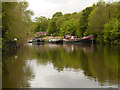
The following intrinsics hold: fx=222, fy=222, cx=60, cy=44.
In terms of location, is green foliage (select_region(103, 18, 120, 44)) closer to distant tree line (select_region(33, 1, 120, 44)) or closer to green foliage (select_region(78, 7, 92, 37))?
distant tree line (select_region(33, 1, 120, 44))

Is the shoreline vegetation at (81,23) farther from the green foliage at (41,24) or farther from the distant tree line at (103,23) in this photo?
the green foliage at (41,24)

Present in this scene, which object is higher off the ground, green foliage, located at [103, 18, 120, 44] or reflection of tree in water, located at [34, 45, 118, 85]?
green foliage, located at [103, 18, 120, 44]

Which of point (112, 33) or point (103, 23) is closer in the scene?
point (112, 33)

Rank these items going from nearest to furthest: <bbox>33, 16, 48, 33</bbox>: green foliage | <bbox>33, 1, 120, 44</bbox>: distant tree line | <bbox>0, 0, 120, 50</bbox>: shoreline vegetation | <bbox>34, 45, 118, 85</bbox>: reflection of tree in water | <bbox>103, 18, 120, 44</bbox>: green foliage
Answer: <bbox>34, 45, 118, 85</bbox>: reflection of tree in water < <bbox>0, 0, 120, 50</bbox>: shoreline vegetation < <bbox>103, 18, 120, 44</bbox>: green foliage < <bbox>33, 1, 120, 44</bbox>: distant tree line < <bbox>33, 16, 48, 33</bbox>: green foliage

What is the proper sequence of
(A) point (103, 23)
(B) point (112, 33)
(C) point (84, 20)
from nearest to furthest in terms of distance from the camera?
(B) point (112, 33) < (A) point (103, 23) < (C) point (84, 20)

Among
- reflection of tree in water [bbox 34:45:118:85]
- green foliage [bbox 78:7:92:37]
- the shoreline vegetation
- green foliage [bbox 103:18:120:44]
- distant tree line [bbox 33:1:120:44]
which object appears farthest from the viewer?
green foliage [bbox 78:7:92:37]

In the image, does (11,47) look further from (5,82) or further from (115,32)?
(5,82)

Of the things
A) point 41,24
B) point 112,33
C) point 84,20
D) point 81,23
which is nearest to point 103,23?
point 112,33

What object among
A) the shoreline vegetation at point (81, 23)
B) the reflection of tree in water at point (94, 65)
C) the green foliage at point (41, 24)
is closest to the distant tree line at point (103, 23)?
the shoreline vegetation at point (81, 23)

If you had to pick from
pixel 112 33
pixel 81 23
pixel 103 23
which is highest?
pixel 81 23

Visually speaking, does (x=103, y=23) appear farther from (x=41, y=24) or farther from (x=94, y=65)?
(x=41, y=24)

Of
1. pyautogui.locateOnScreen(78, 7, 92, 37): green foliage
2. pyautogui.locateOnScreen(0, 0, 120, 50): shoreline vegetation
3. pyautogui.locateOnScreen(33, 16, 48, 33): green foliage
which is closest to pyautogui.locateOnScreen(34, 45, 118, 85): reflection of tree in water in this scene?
pyautogui.locateOnScreen(0, 0, 120, 50): shoreline vegetation

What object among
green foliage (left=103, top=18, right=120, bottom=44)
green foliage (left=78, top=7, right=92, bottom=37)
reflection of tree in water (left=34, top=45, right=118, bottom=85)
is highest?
green foliage (left=78, top=7, right=92, bottom=37)

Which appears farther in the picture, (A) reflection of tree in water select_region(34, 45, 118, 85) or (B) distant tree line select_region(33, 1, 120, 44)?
(B) distant tree line select_region(33, 1, 120, 44)
